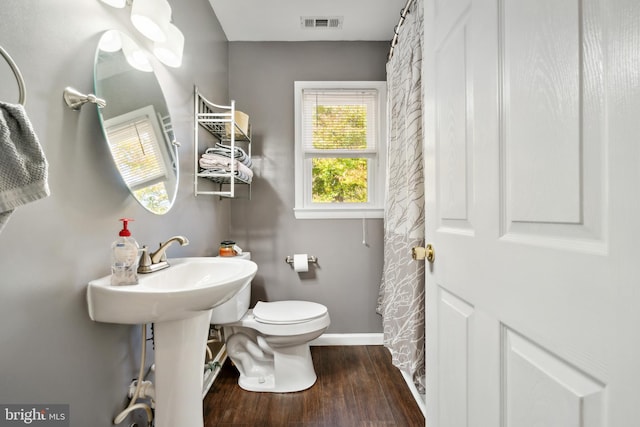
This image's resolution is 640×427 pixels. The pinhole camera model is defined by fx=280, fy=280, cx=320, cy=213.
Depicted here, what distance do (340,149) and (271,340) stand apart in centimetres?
152

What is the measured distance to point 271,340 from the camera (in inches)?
66.4

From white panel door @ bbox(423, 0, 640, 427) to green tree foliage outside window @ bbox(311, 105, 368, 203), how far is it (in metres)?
1.46

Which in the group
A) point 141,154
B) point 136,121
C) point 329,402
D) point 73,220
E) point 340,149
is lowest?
point 329,402

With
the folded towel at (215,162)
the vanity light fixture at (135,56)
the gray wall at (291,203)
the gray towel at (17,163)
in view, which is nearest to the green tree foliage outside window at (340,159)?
the gray wall at (291,203)

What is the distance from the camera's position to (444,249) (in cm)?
90

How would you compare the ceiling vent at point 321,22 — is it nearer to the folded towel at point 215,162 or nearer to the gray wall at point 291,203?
the gray wall at point 291,203

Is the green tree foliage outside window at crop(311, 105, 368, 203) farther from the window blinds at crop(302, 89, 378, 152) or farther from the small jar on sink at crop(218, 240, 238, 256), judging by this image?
the small jar on sink at crop(218, 240, 238, 256)

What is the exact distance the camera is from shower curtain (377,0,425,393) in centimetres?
145

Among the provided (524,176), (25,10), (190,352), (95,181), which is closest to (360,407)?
(190,352)

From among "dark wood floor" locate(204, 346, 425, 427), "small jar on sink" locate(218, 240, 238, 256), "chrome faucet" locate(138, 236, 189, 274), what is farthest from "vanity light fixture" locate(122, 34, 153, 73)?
"dark wood floor" locate(204, 346, 425, 427)

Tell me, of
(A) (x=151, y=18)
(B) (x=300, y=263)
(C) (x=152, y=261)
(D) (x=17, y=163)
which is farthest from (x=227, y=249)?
(D) (x=17, y=163)

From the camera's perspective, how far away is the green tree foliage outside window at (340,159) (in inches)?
91.3

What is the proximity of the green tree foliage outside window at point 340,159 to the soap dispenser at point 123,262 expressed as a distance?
155 centimetres

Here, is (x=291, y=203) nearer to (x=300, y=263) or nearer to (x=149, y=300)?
(x=300, y=263)
